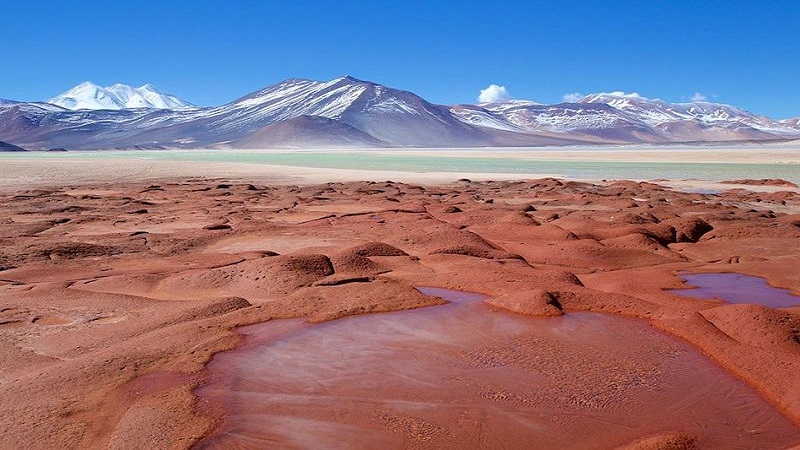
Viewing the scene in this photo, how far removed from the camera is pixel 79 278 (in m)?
7.48

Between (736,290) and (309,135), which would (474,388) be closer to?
(736,290)

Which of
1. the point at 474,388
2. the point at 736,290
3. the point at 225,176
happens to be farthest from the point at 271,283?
the point at 225,176

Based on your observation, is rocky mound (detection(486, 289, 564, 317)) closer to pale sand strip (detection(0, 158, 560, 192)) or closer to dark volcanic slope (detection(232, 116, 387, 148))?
pale sand strip (detection(0, 158, 560, 192))

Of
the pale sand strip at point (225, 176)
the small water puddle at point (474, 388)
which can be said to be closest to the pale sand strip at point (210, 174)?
the pale sand strip at point (225, 176)

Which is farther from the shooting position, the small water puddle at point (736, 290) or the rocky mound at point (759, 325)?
the small water puddle at point (736, 290)

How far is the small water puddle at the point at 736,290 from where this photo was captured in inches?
275

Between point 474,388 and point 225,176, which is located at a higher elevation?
point 474,388

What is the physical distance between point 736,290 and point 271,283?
494cm

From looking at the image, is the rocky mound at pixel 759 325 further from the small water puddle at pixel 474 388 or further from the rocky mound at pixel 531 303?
the rocky mound at pixel 531 303

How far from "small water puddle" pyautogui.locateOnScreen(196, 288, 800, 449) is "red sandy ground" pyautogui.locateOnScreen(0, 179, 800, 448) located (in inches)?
9.1

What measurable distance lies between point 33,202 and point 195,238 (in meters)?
8.00

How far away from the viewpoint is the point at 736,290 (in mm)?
7391

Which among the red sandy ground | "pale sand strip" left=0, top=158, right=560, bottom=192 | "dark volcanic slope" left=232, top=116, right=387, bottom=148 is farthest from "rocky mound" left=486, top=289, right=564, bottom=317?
"dark volcanic slope" left=232, top=116, right=387, bottom=148

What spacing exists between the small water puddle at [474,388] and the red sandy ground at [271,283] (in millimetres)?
231
